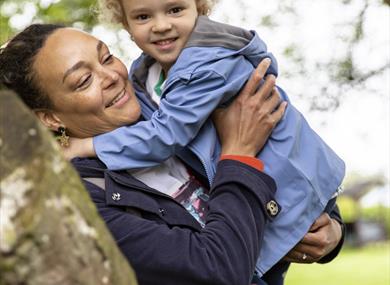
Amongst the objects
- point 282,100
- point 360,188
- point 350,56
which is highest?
point 282,100

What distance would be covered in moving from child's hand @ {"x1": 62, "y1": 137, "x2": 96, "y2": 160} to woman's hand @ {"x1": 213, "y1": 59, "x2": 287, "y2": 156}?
0.43m

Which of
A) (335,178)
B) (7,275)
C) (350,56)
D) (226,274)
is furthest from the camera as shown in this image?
(350,56)

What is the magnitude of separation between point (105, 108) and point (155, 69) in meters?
0.44

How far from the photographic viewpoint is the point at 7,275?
4.08 feet

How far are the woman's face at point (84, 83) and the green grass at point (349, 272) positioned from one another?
18329 mm

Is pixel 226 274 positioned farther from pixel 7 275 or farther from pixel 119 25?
pixel 119 25

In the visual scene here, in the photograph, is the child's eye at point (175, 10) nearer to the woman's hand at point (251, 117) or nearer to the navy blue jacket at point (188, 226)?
the woman's hand at point (251, 117)

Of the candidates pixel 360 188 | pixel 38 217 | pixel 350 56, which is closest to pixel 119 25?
pixel 38 217

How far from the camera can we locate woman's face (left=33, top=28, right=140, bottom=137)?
107 inches

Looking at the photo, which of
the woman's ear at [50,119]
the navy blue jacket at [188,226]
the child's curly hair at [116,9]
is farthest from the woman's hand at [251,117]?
the woman's ear at [50,119]

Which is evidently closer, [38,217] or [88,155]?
[38,217]

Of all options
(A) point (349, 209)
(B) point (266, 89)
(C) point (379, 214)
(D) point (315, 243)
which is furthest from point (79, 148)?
(C) point (379, 214)

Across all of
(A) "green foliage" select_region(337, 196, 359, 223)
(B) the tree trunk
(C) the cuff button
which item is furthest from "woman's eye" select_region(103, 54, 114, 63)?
(A) "green foliage" select_region(337, 196, 359, 223)

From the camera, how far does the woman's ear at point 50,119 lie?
2.82 m
